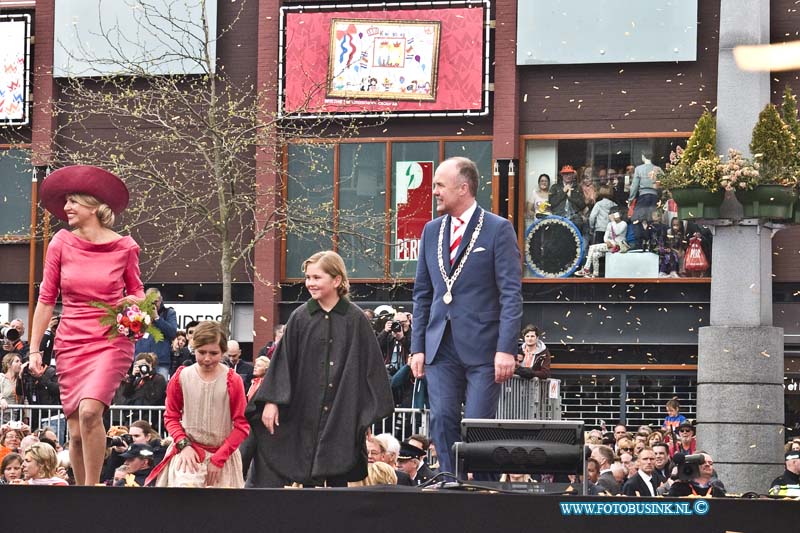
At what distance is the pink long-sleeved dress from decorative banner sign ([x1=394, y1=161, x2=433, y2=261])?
1809 centimetres

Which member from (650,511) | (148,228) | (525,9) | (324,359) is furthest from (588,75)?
(650,511)

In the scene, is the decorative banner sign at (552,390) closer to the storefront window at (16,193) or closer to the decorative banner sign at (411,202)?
the decorative banner sign at (411,202)

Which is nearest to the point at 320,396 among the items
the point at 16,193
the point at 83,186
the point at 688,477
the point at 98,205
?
the point at 98,205

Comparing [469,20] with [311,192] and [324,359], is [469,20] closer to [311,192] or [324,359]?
[311,192]

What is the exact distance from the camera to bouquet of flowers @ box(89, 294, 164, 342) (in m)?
8.81

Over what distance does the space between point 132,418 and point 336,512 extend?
1199 centimetres

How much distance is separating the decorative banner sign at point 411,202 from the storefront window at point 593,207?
72.7 inches

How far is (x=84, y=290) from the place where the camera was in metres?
9.04

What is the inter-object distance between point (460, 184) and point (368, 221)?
706 inches

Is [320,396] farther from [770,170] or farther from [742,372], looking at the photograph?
[770,170]

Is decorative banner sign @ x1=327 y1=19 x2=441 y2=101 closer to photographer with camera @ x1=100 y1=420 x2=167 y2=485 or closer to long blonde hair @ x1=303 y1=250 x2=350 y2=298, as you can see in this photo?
photographer with camera @ x1=100 y1=420 x2=167 y2=485

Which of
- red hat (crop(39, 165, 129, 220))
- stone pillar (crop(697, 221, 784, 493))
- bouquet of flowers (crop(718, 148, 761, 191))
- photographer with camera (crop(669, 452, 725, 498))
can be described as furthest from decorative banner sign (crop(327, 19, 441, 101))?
red hat (crop(39, 165, 129, 220))

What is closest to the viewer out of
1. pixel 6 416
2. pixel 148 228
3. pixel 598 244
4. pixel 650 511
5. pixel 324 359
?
pixel 650 511

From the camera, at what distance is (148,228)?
28531 millimetres
